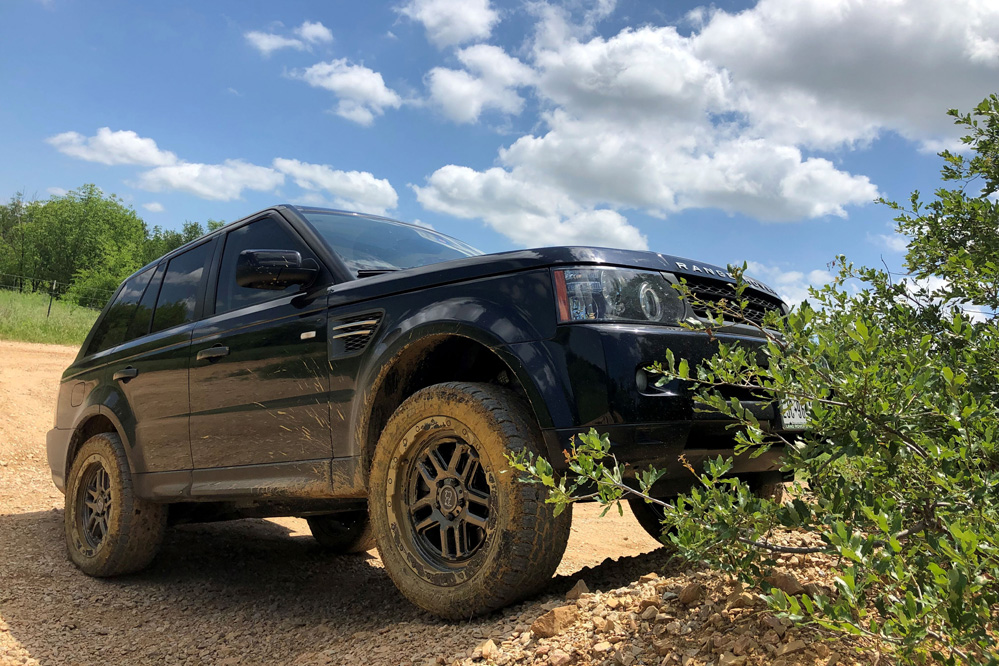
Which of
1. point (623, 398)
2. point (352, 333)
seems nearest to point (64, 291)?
point (352, 333)

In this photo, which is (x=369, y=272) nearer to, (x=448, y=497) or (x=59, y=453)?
(x=448, y=497)

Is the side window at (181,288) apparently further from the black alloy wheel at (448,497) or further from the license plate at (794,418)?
the license plate at (794,418)

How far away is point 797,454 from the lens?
2027 millimetres

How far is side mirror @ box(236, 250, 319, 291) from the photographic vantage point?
337 cm

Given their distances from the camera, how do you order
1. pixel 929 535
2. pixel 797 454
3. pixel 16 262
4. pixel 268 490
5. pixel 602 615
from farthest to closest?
pixel 16 262 < pixel 268 490 < pixel 602 615 < pixel 797 454 < pixel 929 535

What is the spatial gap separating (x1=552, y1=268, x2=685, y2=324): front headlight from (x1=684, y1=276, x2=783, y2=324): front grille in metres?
0.12

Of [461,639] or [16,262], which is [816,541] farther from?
[16,262]

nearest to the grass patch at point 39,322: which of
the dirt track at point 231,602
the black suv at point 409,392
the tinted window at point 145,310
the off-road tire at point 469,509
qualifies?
the dirt track at point 231,602

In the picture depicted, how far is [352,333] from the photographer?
128 inches

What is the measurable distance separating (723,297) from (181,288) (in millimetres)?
3468

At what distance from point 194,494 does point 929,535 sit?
11.6 feet

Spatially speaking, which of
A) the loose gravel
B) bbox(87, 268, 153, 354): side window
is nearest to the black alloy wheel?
the loose gravel

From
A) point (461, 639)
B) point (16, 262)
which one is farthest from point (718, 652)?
point (16, 262)

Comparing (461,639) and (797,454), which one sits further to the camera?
(461,639)
